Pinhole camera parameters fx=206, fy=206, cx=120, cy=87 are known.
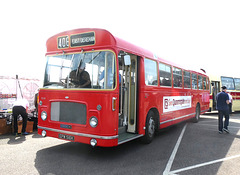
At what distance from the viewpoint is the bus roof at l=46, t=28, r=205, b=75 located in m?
5.08

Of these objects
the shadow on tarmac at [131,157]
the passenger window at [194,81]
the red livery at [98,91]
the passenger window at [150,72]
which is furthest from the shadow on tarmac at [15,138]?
the passenger window at [194,81]

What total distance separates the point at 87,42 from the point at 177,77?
5.04 meters

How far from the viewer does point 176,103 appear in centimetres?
884

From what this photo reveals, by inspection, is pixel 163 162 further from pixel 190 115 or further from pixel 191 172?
pixel 190 115

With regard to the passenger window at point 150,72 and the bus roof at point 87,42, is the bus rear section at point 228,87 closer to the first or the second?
the passenger window at point 150,72

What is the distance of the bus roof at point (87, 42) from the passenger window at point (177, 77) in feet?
9.76

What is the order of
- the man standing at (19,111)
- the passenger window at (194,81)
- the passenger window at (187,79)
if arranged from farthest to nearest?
the passenger window at (194,81), the passenger window at (187,79), the man standing at (19,111)

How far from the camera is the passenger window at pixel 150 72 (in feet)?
21.6

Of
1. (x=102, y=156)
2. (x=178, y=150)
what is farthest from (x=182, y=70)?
(x=102, y=156)

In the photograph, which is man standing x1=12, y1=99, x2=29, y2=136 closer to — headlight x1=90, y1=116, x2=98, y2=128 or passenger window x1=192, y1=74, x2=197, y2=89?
headlight x1=90, y1=116, x2=98, y2=128

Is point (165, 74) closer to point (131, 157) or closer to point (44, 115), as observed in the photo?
point (131, 157)

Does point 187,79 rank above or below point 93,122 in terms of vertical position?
above

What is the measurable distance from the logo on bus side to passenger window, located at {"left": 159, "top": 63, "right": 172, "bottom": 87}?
589 mm

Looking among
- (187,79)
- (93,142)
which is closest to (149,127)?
(93,142)
